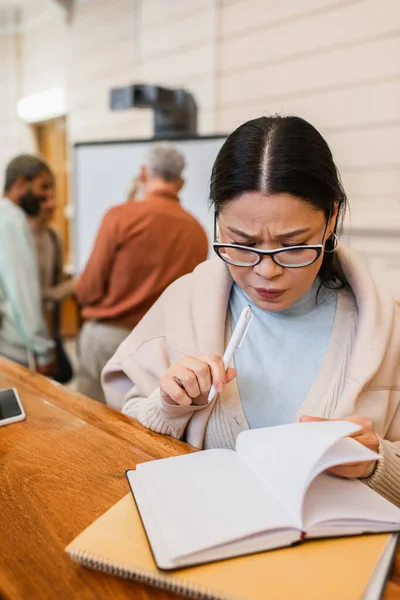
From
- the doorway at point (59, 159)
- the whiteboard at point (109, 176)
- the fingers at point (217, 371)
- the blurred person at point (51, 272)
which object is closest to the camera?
the fingers at point (217, 371)

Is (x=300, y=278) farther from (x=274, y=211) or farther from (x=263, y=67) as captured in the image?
(x=263, y=67)

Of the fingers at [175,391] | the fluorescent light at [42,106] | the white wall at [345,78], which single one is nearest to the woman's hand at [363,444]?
the fingers at [175,391]

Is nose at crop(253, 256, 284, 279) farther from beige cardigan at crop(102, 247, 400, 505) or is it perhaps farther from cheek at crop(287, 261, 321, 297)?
beige cardigan at crop(102, 247, 400, 505)

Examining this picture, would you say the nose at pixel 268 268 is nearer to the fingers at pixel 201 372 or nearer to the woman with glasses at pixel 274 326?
the woman with glasses at pixel 274 326

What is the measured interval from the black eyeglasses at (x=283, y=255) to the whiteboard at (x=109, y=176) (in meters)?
1.75

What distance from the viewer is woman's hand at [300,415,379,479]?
706 millimetres

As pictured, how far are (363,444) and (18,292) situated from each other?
178 cm

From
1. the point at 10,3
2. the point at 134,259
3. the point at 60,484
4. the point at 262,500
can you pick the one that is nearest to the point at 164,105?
the point at 134,259

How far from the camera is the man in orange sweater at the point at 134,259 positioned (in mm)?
1917

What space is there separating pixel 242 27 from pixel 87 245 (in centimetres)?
167

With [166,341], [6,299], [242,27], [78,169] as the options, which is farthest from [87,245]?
[166,341]

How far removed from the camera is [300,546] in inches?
23.1

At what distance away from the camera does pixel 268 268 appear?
2.84 feet

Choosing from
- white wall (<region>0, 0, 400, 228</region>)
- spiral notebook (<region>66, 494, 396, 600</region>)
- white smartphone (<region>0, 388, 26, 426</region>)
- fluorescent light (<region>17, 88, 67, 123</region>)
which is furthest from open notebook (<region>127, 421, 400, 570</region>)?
fluorescent light (<region>17, 88, 67, 123</region>)
